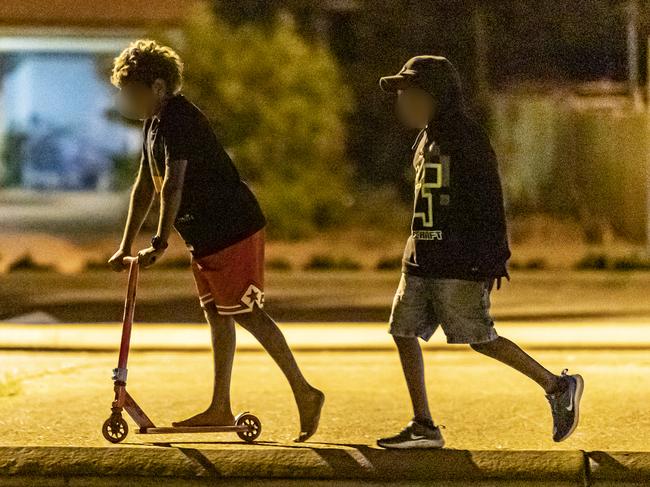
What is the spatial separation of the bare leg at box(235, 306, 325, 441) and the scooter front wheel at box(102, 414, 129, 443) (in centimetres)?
66

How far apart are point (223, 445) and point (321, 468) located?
23.8 inches

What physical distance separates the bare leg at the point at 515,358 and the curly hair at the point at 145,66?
173 cm

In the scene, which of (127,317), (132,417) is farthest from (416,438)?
(127,317)

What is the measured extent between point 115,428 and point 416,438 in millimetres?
1273

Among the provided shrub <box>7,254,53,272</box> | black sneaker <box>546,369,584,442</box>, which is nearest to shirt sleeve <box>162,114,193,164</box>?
black sneaker <box>546,369,584,442</box>

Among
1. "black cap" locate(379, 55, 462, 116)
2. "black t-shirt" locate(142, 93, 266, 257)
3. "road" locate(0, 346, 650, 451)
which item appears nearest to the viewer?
"black cap" locate(379, 55, 462, 116)

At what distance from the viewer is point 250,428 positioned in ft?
19.7

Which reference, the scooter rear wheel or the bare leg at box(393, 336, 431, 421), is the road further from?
the bare leg at box(393, 336, 431, 421)

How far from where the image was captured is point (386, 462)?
5516 mm

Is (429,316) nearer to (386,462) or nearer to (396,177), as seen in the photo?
(386,462)

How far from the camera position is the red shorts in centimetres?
588

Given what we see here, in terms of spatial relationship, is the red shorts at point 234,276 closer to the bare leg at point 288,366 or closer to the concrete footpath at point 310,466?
the bare leg at point 288,366

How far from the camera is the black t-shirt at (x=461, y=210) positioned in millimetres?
5602

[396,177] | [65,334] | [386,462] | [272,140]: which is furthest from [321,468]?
[396,177]
